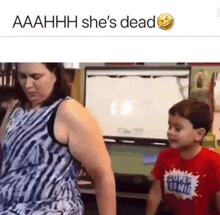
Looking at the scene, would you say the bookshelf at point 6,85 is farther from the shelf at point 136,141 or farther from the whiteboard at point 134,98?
the shelf at point 136,141

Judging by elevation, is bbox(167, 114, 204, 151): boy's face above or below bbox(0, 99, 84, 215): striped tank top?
above

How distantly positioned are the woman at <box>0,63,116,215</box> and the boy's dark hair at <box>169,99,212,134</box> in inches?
11.0

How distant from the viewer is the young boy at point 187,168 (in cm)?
104

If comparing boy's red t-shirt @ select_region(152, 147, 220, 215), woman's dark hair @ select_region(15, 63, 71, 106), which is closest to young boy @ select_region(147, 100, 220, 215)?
boy's red t-shirt @ select_region(152, 147, 220, 215)

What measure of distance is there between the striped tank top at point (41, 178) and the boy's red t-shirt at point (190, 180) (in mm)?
301

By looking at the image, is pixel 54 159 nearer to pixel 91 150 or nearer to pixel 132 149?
pixel 91 150

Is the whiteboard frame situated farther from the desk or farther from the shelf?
the desk

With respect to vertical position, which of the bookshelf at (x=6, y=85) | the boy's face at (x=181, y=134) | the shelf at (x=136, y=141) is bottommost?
the shelf at (x=136, y=141)

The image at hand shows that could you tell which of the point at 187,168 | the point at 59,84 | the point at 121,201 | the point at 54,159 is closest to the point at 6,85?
the point at 59,84

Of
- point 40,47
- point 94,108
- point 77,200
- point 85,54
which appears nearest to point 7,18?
point 40,47

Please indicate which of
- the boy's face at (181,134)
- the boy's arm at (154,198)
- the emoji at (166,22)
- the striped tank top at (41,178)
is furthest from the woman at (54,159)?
the emoji at (166,22)

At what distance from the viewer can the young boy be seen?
1040 mm

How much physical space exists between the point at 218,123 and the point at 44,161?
0.59 m

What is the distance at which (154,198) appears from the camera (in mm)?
1084
